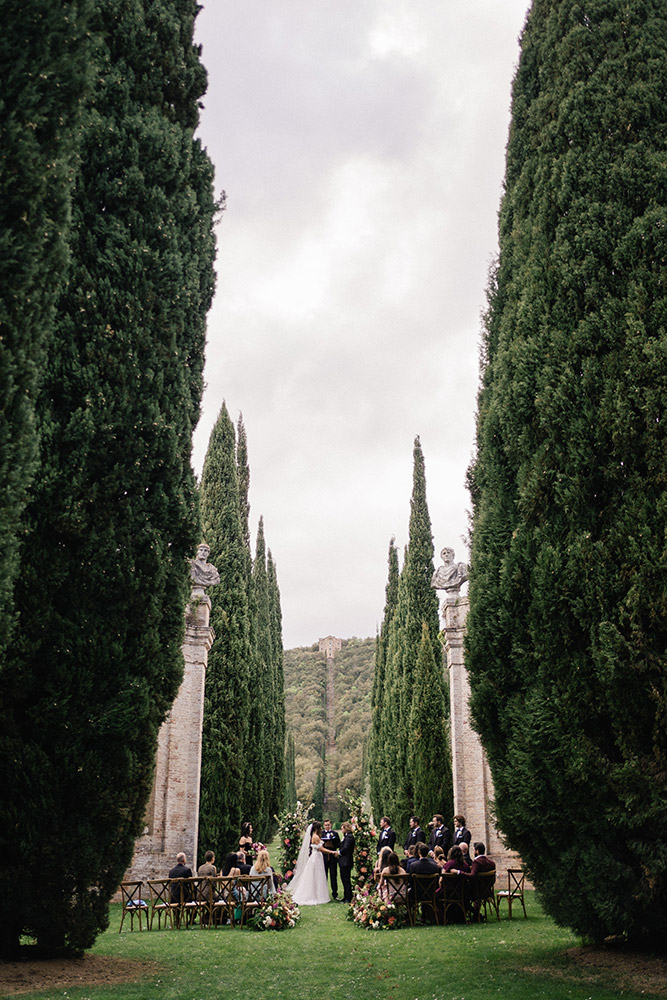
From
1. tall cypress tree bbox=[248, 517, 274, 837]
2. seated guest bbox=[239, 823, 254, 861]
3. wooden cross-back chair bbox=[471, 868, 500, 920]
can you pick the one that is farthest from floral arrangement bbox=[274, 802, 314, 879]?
wooden cross-back chair bbox=[471, 868, 500, 920]

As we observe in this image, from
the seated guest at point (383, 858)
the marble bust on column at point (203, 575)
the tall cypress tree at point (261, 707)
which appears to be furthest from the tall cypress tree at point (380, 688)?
the seated guest at point (383, 858)

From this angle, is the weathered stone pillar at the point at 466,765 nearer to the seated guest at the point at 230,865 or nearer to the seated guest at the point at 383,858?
the seated guest at the point at 383,858

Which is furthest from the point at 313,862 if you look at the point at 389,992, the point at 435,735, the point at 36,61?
the point at 36,61

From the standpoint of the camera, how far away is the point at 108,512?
7.48m

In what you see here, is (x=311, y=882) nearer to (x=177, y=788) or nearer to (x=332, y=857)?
(x=332, y=857)

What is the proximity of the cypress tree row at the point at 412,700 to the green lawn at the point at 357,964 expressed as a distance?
871cm

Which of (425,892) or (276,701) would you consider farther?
(276,701)

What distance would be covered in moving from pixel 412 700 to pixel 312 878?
7.65m

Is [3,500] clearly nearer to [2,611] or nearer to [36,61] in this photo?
[2,611]

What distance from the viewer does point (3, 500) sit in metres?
4.62

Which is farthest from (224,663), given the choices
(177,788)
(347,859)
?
(347,859)

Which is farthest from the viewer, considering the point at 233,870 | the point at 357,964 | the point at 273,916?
the point at 233,870

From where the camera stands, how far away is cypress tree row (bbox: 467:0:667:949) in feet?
21.8

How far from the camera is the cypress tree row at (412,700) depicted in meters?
20.1
